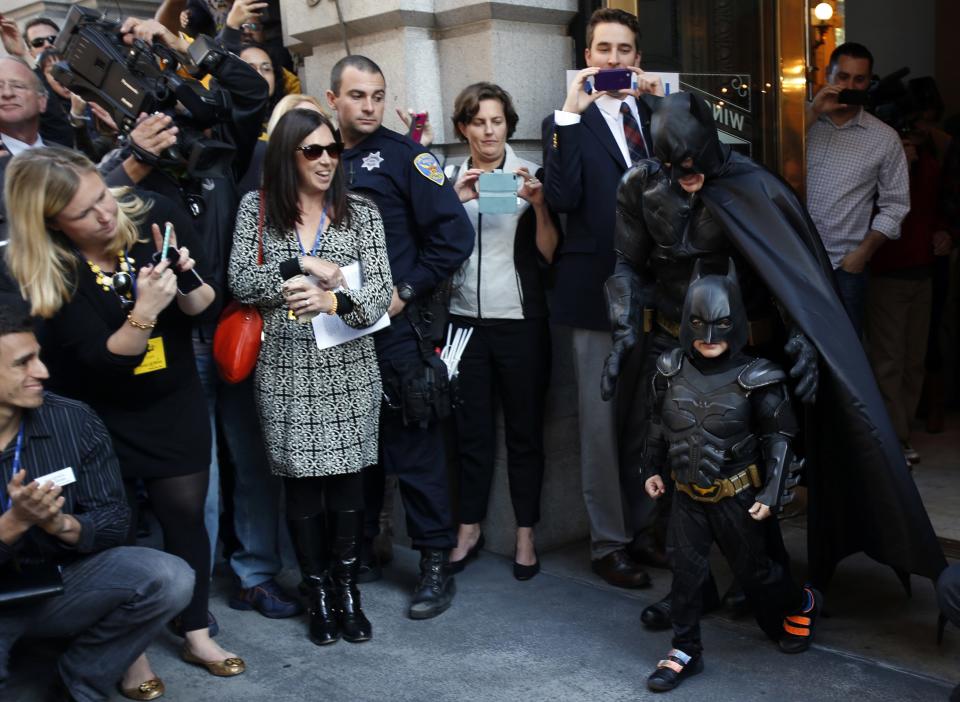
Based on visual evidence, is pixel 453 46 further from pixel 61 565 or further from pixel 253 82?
pixel 61 565

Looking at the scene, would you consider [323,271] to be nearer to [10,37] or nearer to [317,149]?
[317,149]

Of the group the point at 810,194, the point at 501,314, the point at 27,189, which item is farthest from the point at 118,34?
the point at 810,194

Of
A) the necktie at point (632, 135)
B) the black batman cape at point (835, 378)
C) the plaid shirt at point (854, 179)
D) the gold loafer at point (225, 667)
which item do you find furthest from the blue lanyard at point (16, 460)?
the plaid shirt at point (854, 179)

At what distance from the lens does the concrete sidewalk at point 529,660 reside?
3.83 meters

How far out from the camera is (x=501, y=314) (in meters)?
4.88

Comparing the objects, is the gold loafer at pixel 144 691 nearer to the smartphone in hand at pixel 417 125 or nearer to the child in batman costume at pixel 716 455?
the child in batman costume at pixel 716 455

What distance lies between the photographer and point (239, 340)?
13.9ft

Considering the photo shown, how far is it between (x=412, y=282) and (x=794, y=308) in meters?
1.56

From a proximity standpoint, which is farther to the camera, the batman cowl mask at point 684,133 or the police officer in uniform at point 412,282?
the police officer in uniform at point 412,282

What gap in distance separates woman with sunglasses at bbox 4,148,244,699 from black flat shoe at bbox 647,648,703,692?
1.52m

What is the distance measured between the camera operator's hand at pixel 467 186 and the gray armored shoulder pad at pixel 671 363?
4.23ft

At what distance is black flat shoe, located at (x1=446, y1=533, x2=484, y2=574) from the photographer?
16.6 ft

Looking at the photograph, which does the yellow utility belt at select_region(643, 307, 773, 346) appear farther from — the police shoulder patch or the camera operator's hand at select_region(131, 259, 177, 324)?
the camera operator's hand at select_region(131, 259, 177, 324)

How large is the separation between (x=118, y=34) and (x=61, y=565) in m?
2.10
